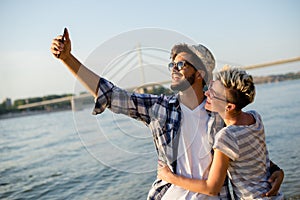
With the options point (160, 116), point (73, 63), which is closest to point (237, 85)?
point (160, 116)

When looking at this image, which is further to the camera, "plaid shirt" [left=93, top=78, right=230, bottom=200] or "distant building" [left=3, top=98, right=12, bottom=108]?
"distant building" [left=3, top=98, right=12, bottom=108]

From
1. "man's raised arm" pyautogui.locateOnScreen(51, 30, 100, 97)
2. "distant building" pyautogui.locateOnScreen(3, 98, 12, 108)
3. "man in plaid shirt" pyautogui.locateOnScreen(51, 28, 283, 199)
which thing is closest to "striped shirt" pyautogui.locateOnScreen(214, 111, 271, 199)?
"man in plaid shirt" pyautogui.locateOnScreen(51, 28, 283, 199)

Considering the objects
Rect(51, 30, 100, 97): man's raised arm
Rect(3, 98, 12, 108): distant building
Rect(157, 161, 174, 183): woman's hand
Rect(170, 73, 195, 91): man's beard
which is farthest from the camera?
Rect(3, 98, 12, 108): distant building

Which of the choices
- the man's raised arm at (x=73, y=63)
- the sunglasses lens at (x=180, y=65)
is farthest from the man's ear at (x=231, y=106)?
the man's raised arm at (x=73, y=63)

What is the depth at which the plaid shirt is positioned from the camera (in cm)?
190

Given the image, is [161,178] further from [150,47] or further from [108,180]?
[108,180]

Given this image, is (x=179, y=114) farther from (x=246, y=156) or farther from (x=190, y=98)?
(x=246, y=156)

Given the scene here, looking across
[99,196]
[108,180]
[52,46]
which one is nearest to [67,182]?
[108,180]

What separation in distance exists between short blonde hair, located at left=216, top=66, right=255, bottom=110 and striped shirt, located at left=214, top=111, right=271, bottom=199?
0.14 meters

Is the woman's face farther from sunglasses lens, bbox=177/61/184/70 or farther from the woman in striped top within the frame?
sunglasses lens, bbox=177/61/184/70

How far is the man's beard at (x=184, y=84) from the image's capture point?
2053 millimetres

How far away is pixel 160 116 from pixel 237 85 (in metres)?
0.42

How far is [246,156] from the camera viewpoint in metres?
1.86

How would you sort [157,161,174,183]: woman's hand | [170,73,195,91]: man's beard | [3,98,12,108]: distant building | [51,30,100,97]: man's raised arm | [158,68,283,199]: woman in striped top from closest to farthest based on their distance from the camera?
[51,30,100,97]: man's raised arm, [158,68,283,199]: woman in striped top, [157,161,174,183]: woman's hand, [170,73,195,91]: man's beard, [3,98,12,108]: distant building
